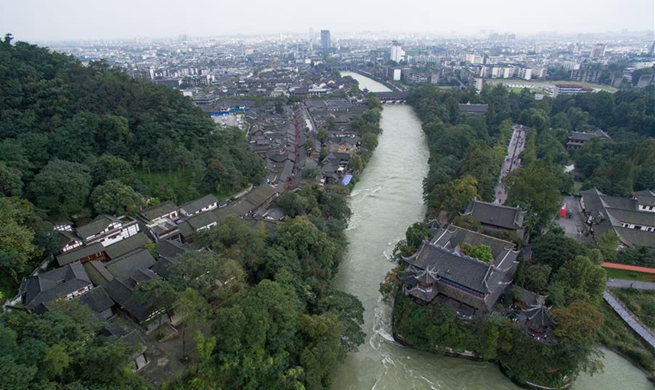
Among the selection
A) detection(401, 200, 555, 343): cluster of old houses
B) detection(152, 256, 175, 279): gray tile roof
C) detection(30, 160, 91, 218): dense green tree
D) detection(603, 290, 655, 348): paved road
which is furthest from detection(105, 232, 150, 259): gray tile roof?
detection(603, 290, 655, 348): paved road

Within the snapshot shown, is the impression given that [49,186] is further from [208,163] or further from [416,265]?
[416,265]

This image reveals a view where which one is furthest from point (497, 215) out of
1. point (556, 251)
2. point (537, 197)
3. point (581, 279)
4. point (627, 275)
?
point (627, 275)

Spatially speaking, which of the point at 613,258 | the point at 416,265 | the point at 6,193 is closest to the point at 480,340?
the point at 416,265

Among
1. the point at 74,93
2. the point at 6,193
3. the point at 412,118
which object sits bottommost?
the point at 412,118

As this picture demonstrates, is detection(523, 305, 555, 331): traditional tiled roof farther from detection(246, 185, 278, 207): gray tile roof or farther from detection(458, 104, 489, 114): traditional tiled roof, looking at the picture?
detection(458, 104, 489, 114): traditional tiled roof

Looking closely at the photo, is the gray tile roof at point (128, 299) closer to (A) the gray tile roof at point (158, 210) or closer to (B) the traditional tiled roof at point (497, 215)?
(A) the gray tile roof at point (158, 210)

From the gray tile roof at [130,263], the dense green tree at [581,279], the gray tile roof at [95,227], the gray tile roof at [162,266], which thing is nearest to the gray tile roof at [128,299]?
the gray tile roof at [130,263]
